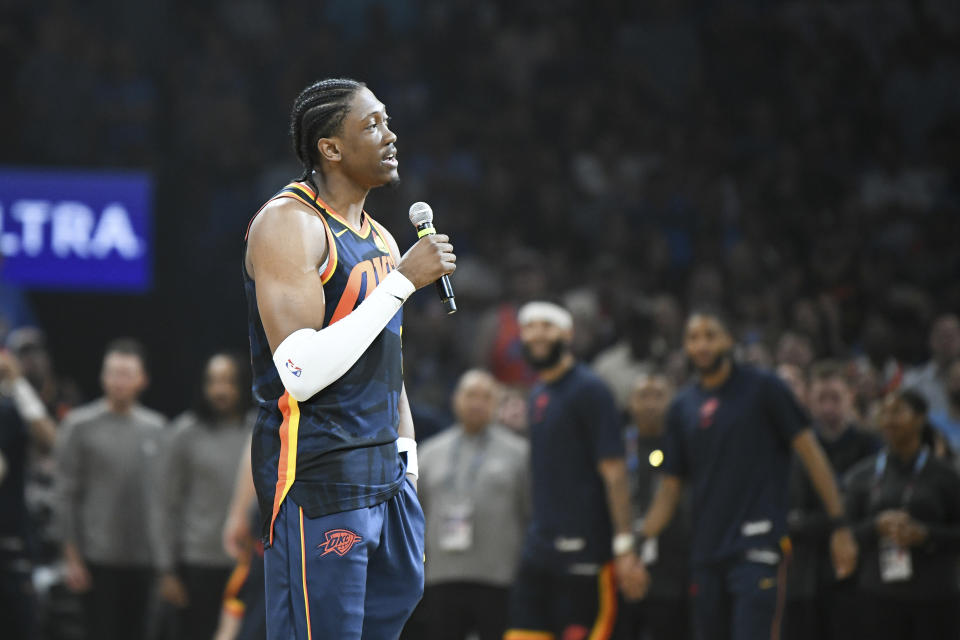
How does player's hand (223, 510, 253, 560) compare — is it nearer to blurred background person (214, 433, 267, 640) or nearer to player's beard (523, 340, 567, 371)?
blurred background person (214, 433, 267, 640)

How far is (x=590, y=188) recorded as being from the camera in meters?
12.1

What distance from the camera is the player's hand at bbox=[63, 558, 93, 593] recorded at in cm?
→ 808

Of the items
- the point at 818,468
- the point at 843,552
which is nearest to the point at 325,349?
the point at 818,468

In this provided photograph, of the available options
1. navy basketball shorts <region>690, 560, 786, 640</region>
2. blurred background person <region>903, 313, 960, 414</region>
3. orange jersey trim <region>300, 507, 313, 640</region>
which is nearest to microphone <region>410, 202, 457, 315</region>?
orange jersey trim <region>300, 507, 313, 640</region>

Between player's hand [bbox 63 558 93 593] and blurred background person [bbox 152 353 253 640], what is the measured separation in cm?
43

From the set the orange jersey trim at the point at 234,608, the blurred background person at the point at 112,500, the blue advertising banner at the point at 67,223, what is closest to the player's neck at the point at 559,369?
the orange jersey trim at the point at 234,608

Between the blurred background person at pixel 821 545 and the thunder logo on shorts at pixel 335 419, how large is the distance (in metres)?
4.57

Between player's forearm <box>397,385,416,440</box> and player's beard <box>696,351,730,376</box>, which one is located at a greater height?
player's beard <box>696,351,730,376</box>

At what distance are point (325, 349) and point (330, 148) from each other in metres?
0.57

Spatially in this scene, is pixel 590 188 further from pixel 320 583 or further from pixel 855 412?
pixel 320 583

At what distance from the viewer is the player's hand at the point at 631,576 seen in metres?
6.46

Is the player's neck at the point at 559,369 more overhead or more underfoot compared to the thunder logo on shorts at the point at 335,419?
more overhead

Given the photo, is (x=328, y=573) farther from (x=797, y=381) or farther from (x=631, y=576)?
(x=797, y=381)

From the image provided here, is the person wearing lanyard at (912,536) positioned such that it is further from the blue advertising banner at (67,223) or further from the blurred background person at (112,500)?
the blue advertising banner at (67,223)
